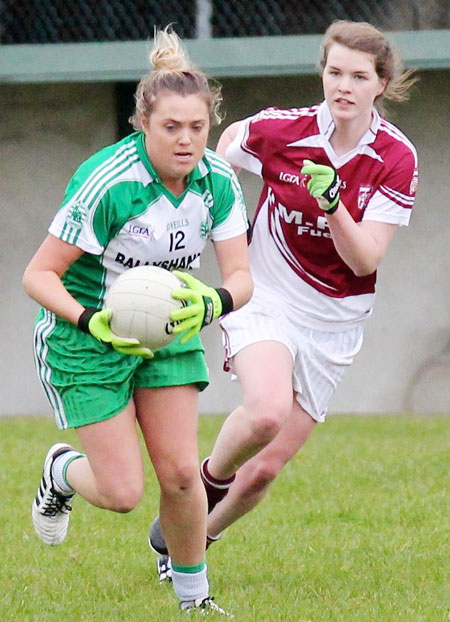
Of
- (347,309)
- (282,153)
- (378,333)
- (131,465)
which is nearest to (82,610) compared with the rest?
(131,465)

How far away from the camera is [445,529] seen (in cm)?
600

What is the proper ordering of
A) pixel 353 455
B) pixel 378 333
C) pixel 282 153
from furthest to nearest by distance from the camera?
pixel 378 333 → pixel 353 455 → pixel 282 153

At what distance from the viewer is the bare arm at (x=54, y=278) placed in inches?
162

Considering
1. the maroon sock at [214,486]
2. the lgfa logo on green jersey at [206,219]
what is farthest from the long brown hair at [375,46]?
the maroon sock at [214,486]

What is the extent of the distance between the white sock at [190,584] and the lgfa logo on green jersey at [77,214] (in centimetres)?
140

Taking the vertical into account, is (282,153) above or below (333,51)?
below

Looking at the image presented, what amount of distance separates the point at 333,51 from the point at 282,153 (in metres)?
0.51

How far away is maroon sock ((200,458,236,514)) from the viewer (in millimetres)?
5086

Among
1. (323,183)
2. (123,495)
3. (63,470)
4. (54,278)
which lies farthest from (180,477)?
(323,183)

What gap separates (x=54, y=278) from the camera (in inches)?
163

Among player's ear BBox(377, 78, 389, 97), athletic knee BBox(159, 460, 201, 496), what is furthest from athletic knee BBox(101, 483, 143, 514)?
player's ear BBox(377, 78, 389, 97)

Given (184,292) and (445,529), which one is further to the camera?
(445,529)

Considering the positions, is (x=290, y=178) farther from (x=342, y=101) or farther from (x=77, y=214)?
(x=77, y=214)

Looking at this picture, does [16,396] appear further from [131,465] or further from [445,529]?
[131,465]
